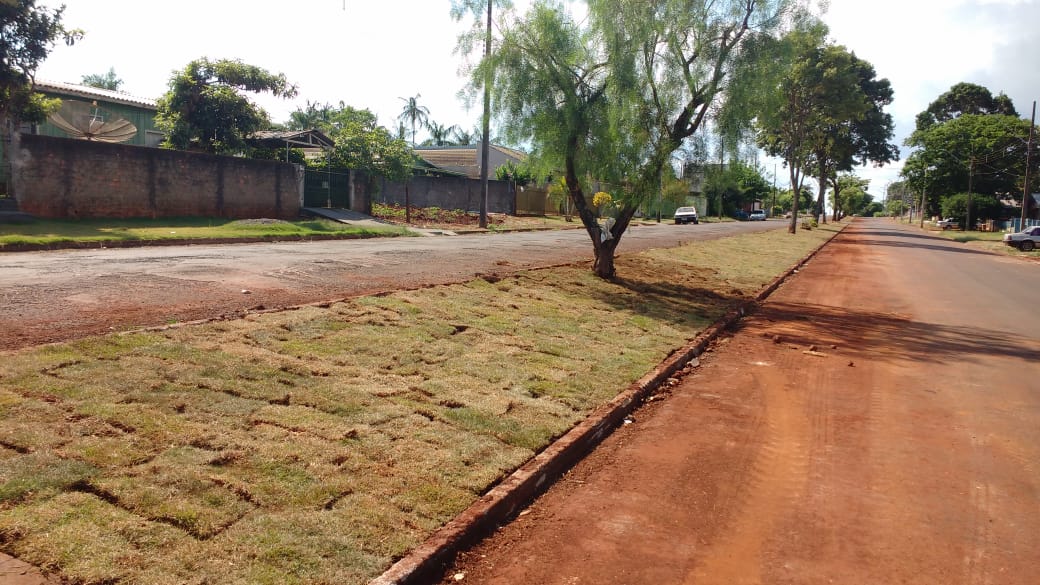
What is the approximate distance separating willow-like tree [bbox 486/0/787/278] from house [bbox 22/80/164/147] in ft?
56.6

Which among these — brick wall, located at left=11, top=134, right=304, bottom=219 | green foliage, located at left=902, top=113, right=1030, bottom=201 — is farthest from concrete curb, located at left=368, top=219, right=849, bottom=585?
green foliage, located at left=902, top=113, right=1030, bottom=201

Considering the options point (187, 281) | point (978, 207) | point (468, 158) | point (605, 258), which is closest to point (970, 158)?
point (978, 207)

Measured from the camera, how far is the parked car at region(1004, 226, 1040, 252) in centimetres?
3631

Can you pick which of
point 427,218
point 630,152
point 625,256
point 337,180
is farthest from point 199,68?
point 630,152

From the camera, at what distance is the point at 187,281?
29.4 ft

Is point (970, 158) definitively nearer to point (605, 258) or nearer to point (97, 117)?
point (605, 258)

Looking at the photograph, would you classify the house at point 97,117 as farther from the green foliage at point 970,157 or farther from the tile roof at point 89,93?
the green foliage at point 970,157

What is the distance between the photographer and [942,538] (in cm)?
389

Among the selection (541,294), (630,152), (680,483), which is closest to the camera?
(680,483)

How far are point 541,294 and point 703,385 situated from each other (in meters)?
3.91

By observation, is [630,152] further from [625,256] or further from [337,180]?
[337,180]

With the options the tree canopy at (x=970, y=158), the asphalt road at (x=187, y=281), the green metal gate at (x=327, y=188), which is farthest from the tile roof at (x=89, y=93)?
the tree canopy at (x=970, y=158)

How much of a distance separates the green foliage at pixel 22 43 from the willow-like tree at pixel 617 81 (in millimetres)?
15196

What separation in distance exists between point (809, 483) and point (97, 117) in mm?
27450
